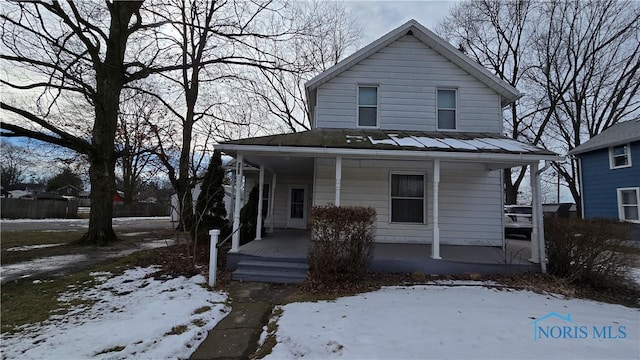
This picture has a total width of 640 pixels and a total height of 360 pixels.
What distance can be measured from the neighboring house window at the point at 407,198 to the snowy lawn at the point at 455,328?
11.8 feet

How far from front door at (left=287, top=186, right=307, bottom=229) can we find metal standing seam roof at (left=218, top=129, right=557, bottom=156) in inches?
208

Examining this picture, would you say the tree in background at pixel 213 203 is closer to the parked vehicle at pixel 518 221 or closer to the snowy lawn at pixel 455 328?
the snowy lawn at pixel 455 328

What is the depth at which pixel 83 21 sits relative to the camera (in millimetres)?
9516

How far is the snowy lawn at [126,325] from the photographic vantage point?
3453 millimetres

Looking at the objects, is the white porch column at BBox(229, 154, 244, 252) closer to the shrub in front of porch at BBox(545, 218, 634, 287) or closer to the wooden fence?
the shrub in front of porch at BBox(545, 218, 634, 287)

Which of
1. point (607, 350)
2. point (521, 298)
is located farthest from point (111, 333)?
point (521, 298)

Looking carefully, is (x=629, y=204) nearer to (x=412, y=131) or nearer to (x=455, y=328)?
(x=412, y=131)

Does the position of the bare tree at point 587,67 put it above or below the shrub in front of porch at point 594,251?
above

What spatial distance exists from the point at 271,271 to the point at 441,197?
5.51 m

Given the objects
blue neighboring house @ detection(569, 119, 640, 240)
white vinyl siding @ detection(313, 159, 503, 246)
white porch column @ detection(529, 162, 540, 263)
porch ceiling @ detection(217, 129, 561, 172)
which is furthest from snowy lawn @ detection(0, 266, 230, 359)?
blue neighboring house @ detection(569, 119, 640, 240)

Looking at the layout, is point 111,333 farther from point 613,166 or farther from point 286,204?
point 613,166

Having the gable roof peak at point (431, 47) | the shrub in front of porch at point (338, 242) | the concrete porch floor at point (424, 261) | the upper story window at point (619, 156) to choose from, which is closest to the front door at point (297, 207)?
the gable roof peak at point (431, 47)

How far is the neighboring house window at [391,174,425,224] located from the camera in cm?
912

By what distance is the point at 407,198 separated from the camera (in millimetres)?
9156
